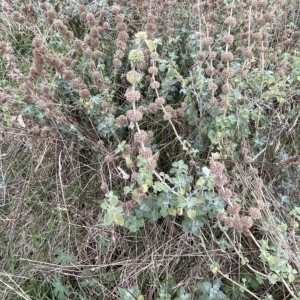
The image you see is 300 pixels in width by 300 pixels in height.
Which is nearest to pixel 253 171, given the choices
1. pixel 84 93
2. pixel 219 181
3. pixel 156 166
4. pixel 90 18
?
pixel 219 181

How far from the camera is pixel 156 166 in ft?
5.14

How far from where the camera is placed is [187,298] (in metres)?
1.34

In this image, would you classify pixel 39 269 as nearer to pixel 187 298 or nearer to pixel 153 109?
pixel 187 298

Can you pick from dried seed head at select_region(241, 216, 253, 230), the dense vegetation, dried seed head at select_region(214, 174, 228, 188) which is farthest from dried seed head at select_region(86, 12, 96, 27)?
dried seed head at select_region(241, 216, 253, 230)

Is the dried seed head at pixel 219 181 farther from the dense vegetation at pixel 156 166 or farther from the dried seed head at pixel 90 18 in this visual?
the dried seed head at pixel 90 18

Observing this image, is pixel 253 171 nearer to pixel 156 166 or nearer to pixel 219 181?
pixel 219 181

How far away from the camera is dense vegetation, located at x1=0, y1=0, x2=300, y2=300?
4.34ft

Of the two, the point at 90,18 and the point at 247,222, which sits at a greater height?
the point at 90,18

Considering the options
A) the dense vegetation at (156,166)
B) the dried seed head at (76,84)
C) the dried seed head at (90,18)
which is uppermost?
the dried seed head at (90,18)

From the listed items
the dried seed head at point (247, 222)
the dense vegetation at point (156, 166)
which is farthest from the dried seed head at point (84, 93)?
the dried seed head at point (247, 222)

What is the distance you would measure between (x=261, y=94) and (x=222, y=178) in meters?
0.50

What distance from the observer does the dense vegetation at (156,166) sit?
1.32m

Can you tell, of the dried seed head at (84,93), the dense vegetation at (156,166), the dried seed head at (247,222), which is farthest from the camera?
the dried seed head at (84,93)

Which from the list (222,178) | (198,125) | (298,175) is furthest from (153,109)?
(298,175)
